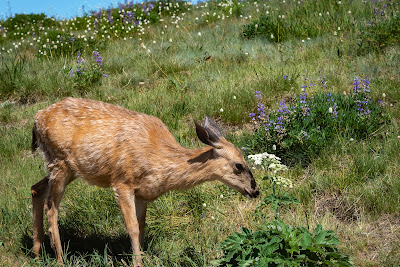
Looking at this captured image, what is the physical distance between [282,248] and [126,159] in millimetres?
1975

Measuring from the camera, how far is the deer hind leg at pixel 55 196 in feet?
18.1

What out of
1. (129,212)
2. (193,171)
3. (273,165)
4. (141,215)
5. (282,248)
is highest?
(273,165)

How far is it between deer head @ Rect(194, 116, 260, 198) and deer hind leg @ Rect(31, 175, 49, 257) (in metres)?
2.00

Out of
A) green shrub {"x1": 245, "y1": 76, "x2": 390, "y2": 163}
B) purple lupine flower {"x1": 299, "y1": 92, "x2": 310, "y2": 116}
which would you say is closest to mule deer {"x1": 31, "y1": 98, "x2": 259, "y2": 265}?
green shrub {"x1": 245, "y1": 76, "x2": 390, "y2": 163}

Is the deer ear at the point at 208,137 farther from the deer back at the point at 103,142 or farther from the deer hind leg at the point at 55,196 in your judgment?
the deer hind leg at the point at 55,196

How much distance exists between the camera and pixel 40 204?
5.79 metres

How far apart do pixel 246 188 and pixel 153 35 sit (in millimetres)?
8397

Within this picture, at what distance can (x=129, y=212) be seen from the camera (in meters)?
5.21

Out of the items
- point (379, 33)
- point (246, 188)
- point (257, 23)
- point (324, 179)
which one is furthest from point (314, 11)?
point (246, 188)

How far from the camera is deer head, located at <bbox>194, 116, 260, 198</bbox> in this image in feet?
17.0

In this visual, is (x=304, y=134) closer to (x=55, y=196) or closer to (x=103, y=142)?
(x=103, y=142)

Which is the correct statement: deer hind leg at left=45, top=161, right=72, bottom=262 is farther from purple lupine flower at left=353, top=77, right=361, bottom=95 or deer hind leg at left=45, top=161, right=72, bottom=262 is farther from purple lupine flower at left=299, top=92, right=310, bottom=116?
purple lupine flower at left=353, top=77, right=361, bottom=95

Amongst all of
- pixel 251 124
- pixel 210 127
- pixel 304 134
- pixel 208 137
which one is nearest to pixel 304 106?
pixel 304 134

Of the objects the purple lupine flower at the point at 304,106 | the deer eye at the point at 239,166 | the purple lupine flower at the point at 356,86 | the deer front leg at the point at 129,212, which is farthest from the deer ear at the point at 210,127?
the purple lupine flower at the point at 356,86
